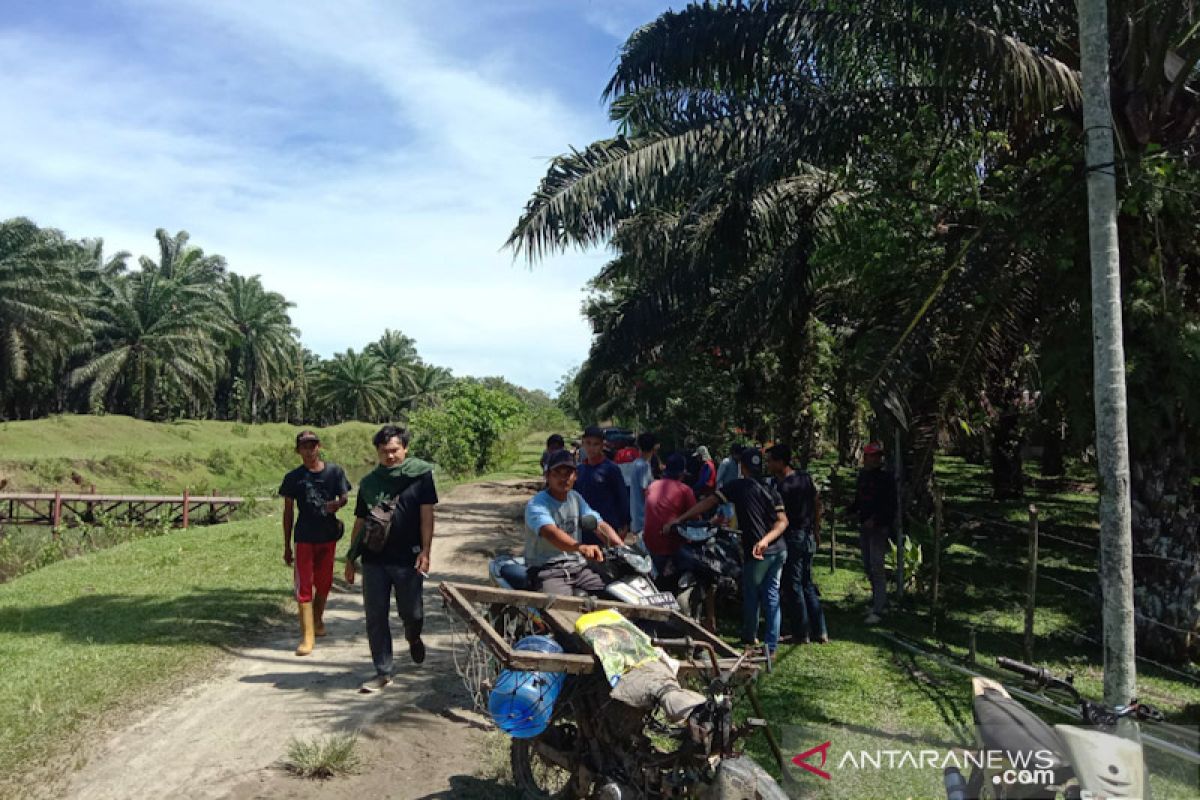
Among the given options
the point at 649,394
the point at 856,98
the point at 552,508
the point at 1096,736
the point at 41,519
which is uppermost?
the point at 856,98

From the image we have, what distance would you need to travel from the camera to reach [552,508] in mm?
5062

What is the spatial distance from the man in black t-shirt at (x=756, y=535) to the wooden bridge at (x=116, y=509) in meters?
19.7

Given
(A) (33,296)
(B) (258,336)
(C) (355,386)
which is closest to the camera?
(A) (33,296)

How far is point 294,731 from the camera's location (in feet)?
17.4

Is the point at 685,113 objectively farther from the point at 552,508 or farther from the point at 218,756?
the point at 218,756

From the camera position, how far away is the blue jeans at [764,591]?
7035 millimetres

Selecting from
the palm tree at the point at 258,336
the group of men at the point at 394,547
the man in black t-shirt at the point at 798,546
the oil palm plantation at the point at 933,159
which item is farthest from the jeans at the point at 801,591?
the palm tree at the point at 258,336

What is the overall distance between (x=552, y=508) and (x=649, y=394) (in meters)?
13.6

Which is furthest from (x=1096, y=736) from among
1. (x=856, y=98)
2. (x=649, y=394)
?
(x=649, y=394)

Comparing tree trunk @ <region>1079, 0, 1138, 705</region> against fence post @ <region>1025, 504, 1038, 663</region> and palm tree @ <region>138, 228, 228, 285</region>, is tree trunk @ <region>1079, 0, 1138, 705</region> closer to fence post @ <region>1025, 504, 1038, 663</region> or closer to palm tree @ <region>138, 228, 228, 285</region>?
fence post @ <region>1025, 504, 1038, 663</region>

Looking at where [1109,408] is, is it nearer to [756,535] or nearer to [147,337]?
[756,535]

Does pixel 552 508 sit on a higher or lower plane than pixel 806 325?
lower

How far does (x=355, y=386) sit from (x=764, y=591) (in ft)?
217

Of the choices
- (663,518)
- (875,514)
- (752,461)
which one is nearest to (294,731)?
(663,518)
